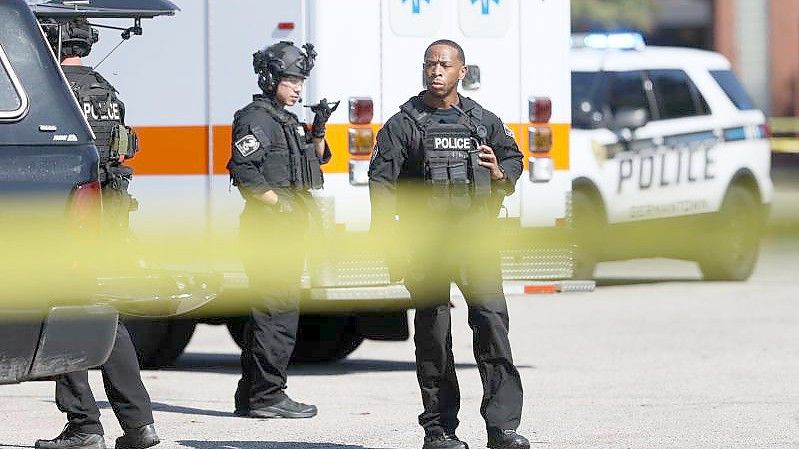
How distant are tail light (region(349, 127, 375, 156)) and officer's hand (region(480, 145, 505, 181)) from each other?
287 cm

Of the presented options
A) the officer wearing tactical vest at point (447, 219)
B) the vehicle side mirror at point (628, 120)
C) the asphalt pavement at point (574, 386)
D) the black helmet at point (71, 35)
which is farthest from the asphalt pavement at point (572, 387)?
the black helmet at point (71, 35)

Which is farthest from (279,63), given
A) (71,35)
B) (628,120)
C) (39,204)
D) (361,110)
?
(628,120)

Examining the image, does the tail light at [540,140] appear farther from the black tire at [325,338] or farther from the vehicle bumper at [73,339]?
the vehicle bumper at [73,339]

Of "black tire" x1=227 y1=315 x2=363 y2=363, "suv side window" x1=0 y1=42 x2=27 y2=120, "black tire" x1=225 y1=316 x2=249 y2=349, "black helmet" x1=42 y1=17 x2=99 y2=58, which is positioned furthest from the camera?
"black tire" x1=227 y1=315 x2=363 y2=363

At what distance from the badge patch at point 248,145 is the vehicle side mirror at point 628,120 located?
657 centimetres

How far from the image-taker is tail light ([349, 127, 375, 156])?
1057 centimetres

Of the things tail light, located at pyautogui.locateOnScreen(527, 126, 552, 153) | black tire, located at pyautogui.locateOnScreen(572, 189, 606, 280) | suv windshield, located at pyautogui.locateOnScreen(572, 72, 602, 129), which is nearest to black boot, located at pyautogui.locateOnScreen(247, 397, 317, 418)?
tail light, located at pyautogui.locateOnScreen(527, 126, 552, 153)

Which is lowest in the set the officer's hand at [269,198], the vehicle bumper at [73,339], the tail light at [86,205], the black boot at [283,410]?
the black boot at [283,410]

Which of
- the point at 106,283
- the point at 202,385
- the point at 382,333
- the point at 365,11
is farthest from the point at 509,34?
the point at 106,283

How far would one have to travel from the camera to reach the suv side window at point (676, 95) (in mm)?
16000

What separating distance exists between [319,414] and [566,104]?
2845 millimetres

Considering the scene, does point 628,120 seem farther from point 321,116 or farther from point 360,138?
point 321,116

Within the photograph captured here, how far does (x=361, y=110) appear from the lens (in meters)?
10.6

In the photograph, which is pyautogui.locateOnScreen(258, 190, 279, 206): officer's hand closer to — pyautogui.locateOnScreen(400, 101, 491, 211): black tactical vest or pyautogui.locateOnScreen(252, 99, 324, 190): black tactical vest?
pyautogui.locateOnScreen(252, 99, 324, 190): black tactical vest
